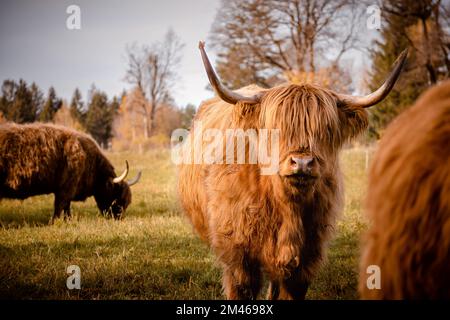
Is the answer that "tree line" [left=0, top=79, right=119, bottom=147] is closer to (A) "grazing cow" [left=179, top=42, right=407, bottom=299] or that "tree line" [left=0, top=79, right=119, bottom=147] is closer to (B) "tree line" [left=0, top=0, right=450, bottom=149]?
(B) "tree line" [left=0, top=0, right=450, bottom=149]

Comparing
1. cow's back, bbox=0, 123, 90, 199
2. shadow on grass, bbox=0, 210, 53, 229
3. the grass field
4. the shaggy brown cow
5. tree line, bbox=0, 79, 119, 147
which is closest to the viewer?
→ the shaggy brown cow

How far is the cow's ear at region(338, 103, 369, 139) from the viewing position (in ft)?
9.30

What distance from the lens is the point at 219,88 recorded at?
2670 millimetres

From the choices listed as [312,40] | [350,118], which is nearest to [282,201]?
[350,118]

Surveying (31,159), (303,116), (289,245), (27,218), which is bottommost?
(27,218)

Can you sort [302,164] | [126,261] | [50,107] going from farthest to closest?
1. [50,107]
2. [126,261]
3. [302,164]

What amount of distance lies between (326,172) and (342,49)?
14911 millimetres

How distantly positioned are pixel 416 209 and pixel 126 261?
3.42m

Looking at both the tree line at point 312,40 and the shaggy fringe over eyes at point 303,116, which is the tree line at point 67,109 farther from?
the shaggy fringe over eyes at point 303,116

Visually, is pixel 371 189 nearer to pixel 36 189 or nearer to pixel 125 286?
pixel 125 286

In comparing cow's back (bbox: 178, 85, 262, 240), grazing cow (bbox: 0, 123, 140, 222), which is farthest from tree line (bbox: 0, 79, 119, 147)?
cow's back (bbox: 178, 85, 262, 240)

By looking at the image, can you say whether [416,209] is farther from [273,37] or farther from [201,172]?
[273,37]

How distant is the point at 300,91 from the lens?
105 inches

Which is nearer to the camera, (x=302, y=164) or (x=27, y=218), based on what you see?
(x=302, y=164)
